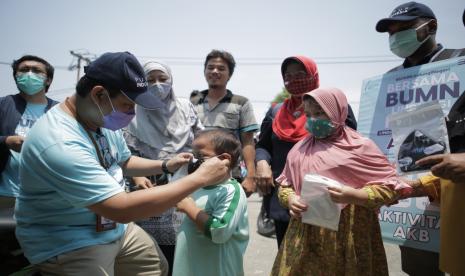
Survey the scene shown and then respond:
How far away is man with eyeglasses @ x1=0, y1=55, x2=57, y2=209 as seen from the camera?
300 cm

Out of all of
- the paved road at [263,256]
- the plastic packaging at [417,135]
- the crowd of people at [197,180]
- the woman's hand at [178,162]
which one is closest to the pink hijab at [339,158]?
the crowd of people at [197,180]

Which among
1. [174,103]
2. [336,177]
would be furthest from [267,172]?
[174,103]

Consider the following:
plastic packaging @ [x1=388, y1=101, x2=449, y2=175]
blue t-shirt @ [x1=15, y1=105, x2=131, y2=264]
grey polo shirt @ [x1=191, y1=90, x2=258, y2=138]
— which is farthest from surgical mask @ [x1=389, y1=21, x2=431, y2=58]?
blue t-shirt @ [x1=15, y1=105, x2=131, y2=264]

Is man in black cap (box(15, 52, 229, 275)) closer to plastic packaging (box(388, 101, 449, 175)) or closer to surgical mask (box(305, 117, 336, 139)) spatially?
surgical mask (box(305, 117, 336, 139))

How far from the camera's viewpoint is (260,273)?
3834 millimetres

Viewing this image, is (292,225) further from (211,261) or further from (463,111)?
(463,111)

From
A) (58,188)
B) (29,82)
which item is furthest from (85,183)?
(29,82)

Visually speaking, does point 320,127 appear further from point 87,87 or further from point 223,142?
point 87,87

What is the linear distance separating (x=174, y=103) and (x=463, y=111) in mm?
2206

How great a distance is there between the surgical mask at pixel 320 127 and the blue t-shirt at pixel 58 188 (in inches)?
51.7

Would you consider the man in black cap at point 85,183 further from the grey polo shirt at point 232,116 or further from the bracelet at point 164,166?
the grey polo shirt at point 232,116

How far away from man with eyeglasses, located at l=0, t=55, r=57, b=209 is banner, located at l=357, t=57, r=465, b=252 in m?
3.05

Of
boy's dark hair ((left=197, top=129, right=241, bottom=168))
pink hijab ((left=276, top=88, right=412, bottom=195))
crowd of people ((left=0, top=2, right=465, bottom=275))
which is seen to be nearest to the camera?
crowd of people ((left=0, top=2, right=465, bottom=275))

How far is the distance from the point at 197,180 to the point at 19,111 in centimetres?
259
